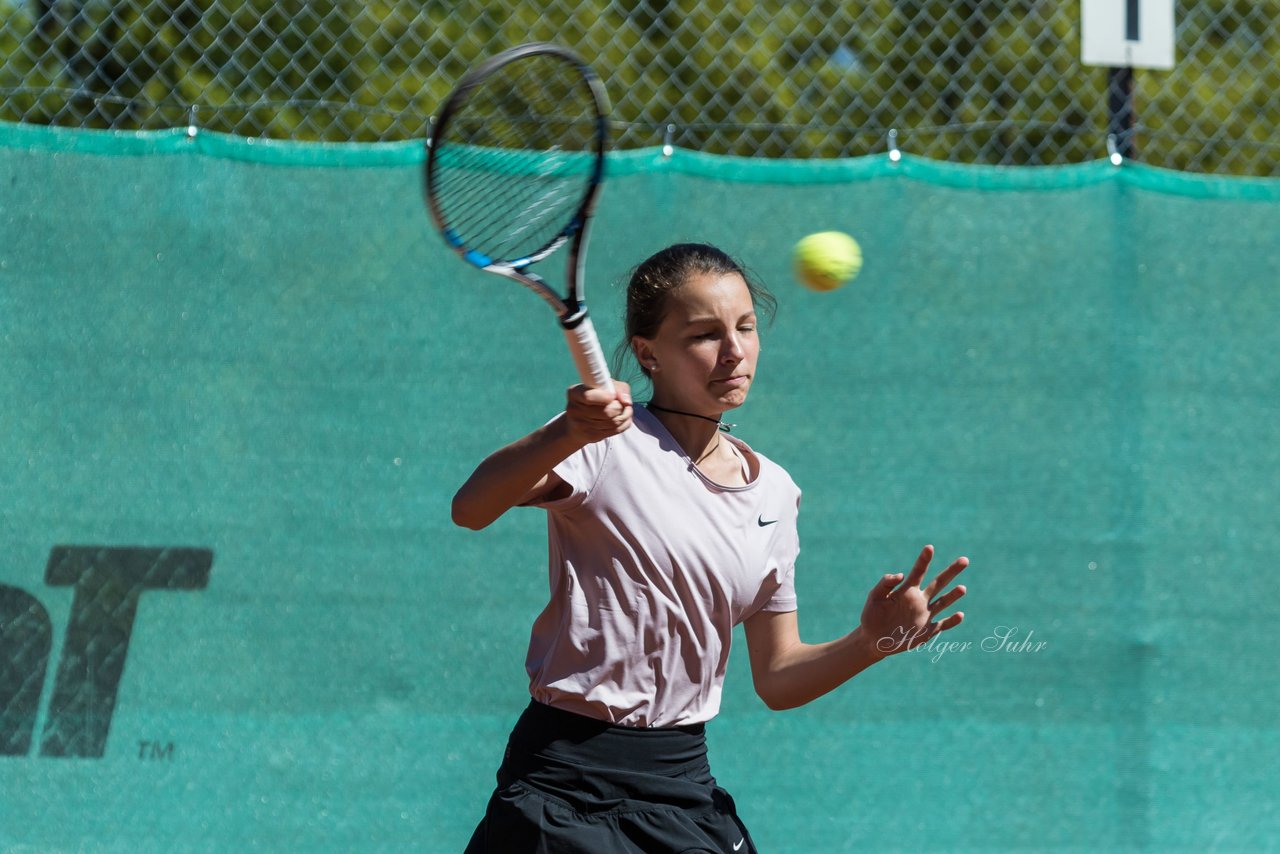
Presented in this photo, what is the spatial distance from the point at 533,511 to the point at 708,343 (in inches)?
56.4

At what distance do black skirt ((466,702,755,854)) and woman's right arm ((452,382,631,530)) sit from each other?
376 millimetres

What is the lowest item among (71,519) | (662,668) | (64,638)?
(64,638)

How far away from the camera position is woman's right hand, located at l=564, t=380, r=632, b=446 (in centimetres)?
206

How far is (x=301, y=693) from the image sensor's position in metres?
3.77

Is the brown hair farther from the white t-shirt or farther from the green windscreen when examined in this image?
the green windscreen

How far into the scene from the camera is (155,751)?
3.72m

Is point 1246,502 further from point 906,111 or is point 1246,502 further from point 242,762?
point 906,111

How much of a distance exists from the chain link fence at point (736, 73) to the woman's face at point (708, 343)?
3840 mm

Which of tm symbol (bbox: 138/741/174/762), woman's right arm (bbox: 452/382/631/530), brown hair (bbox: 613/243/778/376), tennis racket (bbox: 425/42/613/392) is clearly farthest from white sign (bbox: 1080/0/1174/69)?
tm symbol (bbox: 138/741/174/762)

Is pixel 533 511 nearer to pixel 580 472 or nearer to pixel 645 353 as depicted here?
pixel 645 353

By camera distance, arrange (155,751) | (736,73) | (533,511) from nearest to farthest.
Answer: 1. (155,751)
2. (533,511)
3. (736,73)

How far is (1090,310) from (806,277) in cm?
83

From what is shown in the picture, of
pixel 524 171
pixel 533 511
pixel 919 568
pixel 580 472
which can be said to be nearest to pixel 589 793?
pixel 580 472

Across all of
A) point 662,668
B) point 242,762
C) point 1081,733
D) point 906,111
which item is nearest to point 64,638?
point 242,762
